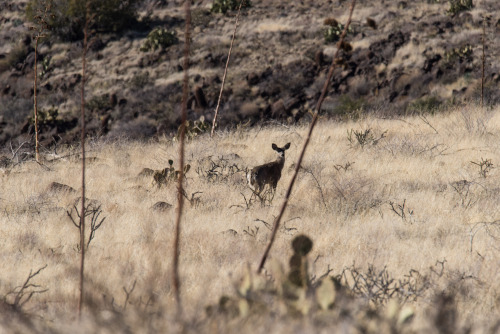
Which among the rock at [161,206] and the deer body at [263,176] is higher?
the deer body at [263,176]

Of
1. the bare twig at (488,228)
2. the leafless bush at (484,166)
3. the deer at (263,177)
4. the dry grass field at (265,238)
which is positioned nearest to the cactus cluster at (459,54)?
the dry grass field at (265,238)

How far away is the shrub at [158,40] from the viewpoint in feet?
82.6

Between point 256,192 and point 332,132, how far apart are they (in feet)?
14.8

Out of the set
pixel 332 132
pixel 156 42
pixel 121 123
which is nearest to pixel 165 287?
pixel 332 132

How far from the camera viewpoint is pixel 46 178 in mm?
7234

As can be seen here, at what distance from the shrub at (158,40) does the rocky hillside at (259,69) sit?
486mm

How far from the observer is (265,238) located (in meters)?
4.49

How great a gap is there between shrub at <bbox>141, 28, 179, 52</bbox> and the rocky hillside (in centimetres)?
49

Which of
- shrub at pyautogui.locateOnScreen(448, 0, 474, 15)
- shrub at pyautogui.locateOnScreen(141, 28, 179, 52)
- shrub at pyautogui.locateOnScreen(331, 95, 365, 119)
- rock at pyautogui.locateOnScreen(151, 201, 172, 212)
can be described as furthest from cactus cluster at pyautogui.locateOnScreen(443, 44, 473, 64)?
rock at pyautogui.locateOnScreen(151, 201, 172, 212)

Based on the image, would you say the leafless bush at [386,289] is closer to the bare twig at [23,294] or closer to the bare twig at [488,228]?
the bare twig at [488,228]

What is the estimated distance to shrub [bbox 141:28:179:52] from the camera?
25.2 metres

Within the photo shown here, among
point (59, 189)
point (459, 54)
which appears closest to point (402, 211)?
point (59, 189)

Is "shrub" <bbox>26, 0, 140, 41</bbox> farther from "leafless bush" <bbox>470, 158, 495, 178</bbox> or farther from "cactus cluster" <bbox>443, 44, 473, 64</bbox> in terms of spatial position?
"leafless bush" <bbox>470, 158, 495, 178</bbox>

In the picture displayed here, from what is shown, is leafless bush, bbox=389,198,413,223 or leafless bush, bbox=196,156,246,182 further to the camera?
leafless bush, bbox=196,156,246,182
